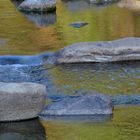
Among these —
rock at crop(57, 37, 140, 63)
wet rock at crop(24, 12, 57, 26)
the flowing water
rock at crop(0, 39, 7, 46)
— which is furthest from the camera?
wet rock at crop(24, 12, 57, 26)

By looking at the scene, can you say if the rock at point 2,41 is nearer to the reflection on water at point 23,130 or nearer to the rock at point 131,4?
the reflection on water at point 23,130

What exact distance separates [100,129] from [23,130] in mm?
898

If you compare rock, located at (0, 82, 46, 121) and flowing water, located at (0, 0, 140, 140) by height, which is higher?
rock, located at (0, 82, 46, 121)

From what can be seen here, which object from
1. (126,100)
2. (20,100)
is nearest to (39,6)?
(126,100)

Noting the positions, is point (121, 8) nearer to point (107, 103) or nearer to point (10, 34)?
point (10, 34)

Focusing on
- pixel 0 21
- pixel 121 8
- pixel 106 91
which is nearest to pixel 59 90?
pixel 106 91

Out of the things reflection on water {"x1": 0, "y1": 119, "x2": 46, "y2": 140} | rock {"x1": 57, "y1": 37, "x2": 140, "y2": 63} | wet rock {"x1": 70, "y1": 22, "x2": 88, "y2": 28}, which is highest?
reflection on water {"x1": 0, "y1": 119, "x2": 46, "y2": 140}

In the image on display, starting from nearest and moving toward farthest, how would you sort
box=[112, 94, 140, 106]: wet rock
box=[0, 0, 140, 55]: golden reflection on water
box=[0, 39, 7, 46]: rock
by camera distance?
box=[112, 94, 140, 106]: wet rock < box=[0, 0, 140, 55]: golden reflection on water < box=[0, 39, 7, 46]: rock

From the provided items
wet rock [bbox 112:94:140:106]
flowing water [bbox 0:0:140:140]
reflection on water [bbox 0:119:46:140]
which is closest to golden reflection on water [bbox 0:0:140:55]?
flowing water [bbox 0:0:140:140]

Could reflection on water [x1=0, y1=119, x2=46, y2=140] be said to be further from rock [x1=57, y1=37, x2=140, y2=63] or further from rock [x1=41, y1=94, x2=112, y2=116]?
rock [x1=57, y1=37, x2=140, y2=63]

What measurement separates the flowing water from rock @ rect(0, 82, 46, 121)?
0.48ft

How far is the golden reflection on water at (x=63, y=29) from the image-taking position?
12.0 metres

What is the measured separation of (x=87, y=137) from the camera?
6.38 m

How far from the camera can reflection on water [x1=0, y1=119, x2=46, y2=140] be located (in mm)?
6531
